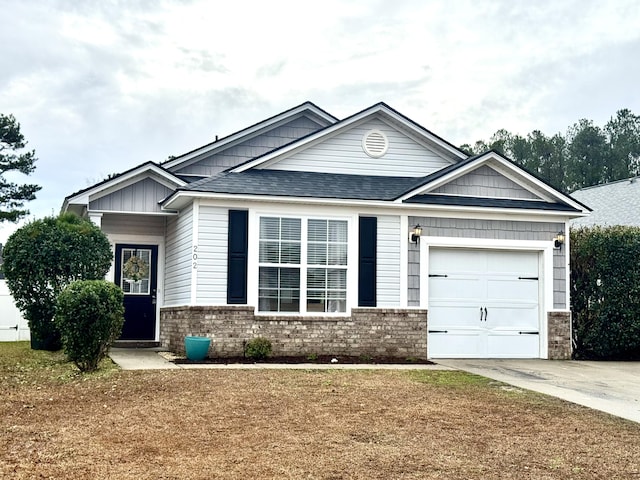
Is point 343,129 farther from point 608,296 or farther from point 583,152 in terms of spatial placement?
point 583,152

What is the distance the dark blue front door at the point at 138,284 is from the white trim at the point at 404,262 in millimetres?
5876

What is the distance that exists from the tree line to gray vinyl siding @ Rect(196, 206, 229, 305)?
3256cm

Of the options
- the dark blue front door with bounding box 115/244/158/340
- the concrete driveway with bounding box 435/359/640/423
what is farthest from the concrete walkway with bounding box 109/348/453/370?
the dark blue front door with bounding box 115/244/158/340

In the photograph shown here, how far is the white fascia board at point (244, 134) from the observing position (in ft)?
57.5

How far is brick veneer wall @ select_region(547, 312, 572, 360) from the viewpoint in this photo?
592 inches

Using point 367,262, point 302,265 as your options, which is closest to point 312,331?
point 302,265

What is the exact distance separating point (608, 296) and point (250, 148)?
29.0 feet

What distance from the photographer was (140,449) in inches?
270

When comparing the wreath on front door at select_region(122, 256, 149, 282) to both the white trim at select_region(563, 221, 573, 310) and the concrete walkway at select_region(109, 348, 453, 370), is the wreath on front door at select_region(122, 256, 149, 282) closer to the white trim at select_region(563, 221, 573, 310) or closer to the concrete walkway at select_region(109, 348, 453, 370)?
the concrete walkway at select_region(109, 348, 453, 370)

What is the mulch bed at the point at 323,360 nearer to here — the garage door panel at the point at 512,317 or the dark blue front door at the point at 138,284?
the garage door panel at the point at 512,317

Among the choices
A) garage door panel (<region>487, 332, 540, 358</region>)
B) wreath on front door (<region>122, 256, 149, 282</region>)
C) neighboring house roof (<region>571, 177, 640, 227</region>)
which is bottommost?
garage door panel (<region>487, 332, 540, 358</region>)

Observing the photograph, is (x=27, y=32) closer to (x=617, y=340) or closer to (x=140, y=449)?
(x=140, y=449)

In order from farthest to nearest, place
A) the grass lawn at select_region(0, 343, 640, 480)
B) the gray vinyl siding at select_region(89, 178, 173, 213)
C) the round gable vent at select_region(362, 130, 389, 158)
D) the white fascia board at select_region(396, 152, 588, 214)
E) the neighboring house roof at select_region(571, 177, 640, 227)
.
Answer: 1. the neighboring house roof at select_region(571, 177, 640, 227)
2. the round gable vent at select_region(362, 130, 389, 158)
3. the gray vinyl siding at select_region(89, 178, 173, 213)
4. the white fascia board at select_region(396, 152, 588, 214)
5. the grass lawn at select_region(0, 343, 640, 480)

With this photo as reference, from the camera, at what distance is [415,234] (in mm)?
14484
